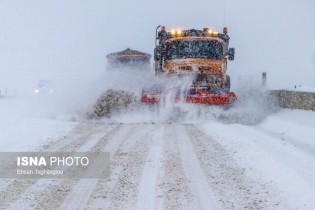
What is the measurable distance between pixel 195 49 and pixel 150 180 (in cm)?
932

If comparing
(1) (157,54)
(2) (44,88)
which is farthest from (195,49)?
(2) (44,88)

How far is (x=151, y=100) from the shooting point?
1352cm

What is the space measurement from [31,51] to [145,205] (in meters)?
141

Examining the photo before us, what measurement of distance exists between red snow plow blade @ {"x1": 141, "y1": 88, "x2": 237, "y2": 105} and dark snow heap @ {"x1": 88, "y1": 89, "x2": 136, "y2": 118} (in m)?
0.63

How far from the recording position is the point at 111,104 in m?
14.0

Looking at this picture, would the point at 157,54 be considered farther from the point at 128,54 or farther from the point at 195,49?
the point at 128,54

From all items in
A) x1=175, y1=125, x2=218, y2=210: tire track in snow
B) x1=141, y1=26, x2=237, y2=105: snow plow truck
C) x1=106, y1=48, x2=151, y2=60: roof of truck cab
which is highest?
x1=106, y1=48, x2=151, y2=60: roof of truck cab

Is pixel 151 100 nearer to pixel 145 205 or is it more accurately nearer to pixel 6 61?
pixel 145 205

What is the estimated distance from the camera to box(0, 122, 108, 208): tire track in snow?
497 cm

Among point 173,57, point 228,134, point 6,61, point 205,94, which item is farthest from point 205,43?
point 6,61

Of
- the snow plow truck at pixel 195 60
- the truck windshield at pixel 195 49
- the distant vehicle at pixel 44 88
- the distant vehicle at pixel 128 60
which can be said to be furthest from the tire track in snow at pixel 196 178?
the distant vehicle at pixel 44 88

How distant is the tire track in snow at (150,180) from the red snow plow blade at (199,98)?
498 cm

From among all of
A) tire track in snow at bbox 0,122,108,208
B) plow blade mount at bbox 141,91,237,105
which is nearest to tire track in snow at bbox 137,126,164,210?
tire track in snow at bbox 0,122,108,208

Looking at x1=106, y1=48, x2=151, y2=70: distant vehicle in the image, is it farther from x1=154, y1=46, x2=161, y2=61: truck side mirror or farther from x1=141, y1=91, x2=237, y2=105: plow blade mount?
x1=141, y1=91, x2=237, y2=105: plow blade mount
